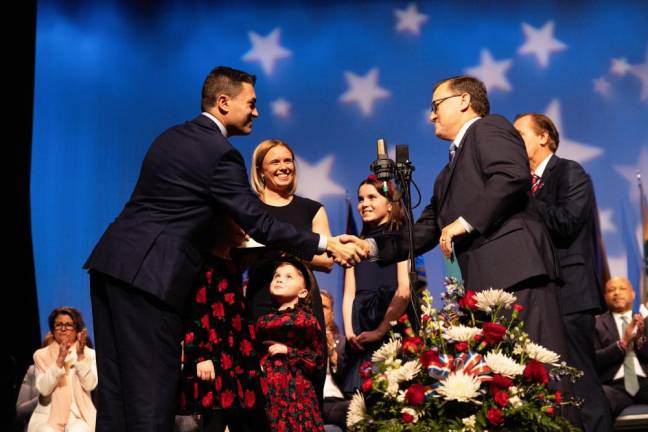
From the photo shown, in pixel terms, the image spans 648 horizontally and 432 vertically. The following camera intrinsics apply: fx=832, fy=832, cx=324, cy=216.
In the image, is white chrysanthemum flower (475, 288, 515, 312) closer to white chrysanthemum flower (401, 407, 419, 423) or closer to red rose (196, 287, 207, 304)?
white chrysanthemum flower (401, 407, 419, 423)

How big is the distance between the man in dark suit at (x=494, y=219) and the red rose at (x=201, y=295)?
95 cm

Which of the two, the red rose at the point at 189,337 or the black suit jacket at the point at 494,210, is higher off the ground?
the black suit jacket at the point at 494,210

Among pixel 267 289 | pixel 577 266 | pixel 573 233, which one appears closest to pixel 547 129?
pixel 573 233

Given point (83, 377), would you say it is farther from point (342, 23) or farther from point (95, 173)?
point (342, 23)

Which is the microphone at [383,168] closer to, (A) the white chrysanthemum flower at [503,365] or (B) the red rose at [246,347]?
(B) the red rose at [246,347]

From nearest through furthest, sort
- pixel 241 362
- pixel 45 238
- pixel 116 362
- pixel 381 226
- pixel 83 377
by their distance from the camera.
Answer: pixel 116 362 < pixel 241 362 < pixel 381 226 < pixel 83 377 < pixel 45 238

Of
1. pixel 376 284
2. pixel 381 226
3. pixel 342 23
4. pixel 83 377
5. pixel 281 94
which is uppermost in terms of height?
pixel 342 23

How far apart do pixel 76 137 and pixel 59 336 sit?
2.28 m

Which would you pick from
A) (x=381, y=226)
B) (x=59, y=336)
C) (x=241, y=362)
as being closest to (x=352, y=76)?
(x=381, y=226)

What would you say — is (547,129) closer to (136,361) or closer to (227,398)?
(227,398)

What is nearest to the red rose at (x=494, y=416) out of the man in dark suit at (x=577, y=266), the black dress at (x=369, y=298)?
the man in dark suit at (x=577, y=266)

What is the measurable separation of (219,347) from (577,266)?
5.90 feet

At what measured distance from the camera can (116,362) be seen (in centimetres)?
307

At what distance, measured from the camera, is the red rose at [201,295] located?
319 centimetres
